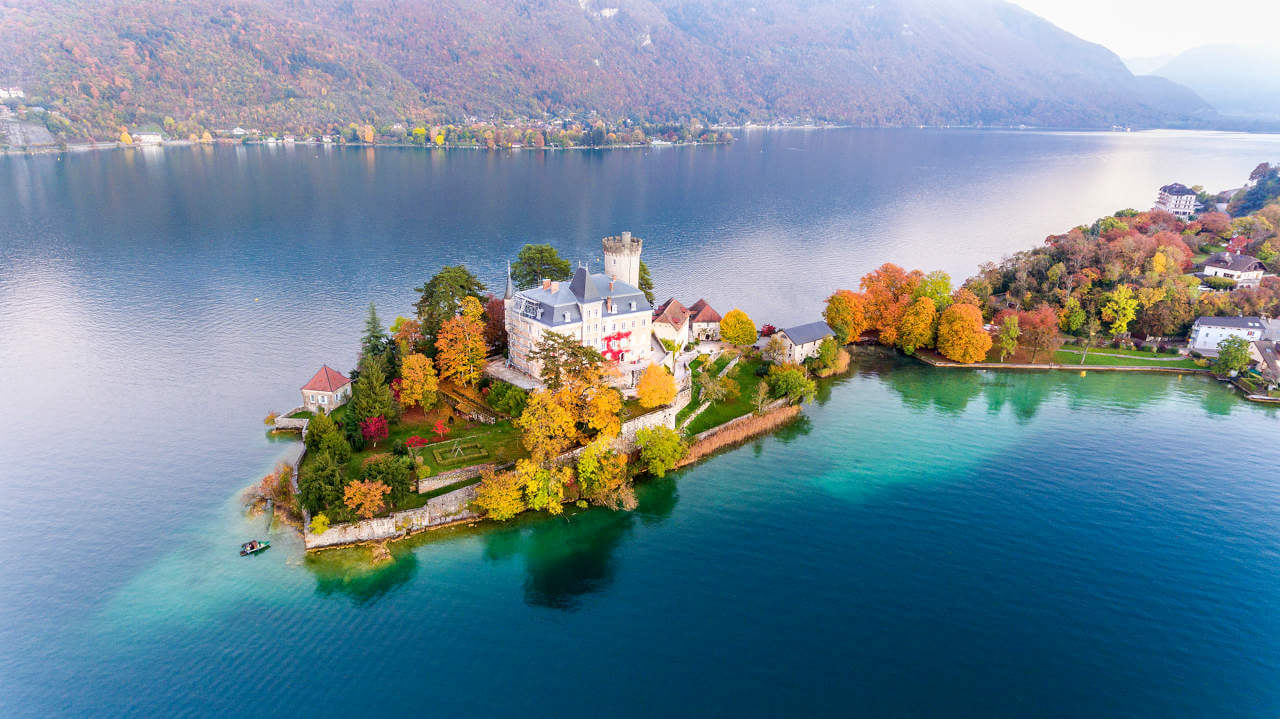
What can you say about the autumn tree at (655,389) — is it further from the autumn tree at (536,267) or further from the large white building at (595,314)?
the autumn tree at (536,267)

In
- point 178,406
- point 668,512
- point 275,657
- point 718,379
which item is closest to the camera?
point 275,657

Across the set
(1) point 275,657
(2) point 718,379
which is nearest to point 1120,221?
(2) point 718,379

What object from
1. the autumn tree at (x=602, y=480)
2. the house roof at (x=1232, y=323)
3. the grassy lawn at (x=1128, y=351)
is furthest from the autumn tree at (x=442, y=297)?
the house roof at (x=1232, y=323)

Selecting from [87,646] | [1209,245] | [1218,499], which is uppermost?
[1209,245]

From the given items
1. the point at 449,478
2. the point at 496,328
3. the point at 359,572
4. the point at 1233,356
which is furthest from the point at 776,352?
the point at 1233,356

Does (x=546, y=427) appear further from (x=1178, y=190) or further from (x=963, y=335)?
(x=1178, y=190)

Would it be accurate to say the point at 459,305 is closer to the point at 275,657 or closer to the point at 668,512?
the point at 668,512
